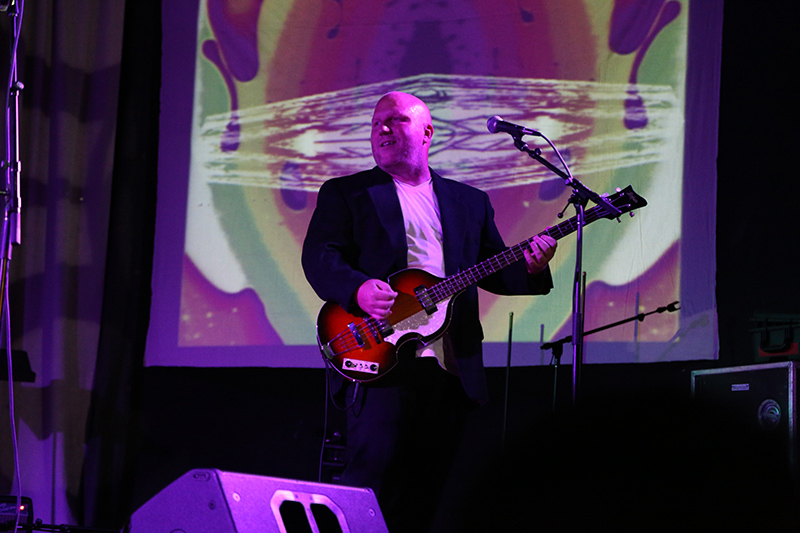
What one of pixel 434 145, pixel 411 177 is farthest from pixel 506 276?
pixel 434 145

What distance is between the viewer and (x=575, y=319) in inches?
98.5

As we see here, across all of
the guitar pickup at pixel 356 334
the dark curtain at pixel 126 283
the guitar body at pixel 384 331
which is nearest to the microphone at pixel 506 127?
the guitar body at pixel 384 331

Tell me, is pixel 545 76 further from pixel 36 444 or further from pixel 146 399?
pixel 36 444

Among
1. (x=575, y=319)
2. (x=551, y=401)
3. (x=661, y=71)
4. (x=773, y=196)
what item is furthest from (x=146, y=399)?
(x=773, y=196)

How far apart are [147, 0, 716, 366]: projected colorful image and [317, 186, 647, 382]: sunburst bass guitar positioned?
0.76 metres

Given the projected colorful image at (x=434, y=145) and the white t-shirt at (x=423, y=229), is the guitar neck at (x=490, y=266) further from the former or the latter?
the projected colorful image at (x=434, y=145)

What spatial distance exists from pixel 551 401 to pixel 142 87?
Result: 2463mm

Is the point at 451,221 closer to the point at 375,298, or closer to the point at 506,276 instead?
the point at 506,276

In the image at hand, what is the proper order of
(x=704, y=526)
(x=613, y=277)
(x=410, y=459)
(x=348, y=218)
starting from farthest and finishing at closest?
(x=613, y=277) → (x=348, y=218) → (x=410, y=459) → (x=704, y=526)

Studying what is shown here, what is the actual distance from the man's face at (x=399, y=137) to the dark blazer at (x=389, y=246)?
6 centimetres

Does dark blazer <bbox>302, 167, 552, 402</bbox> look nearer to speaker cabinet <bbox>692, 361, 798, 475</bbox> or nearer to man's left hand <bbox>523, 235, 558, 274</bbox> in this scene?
man's left hand <bbox>523, 235, 558, 274</bbox>

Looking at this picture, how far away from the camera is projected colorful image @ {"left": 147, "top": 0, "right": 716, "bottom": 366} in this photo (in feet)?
11.1

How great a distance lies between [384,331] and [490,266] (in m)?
0.43

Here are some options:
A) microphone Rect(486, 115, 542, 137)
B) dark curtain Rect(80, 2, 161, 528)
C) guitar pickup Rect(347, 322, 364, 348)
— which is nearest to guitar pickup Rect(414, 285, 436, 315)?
guitar pickup Rect(347, 322, 364, 348)
